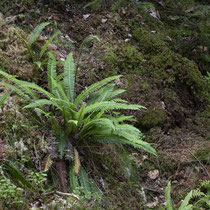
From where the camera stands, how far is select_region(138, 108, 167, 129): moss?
424 centimetres

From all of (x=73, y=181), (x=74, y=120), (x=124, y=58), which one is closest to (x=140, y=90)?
(x=124, y=58)

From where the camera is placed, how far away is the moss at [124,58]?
4700mm

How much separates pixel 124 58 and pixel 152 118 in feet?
4.20

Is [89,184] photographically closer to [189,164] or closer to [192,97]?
[189,164]

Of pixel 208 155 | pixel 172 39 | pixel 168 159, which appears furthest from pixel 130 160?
pixel 172 39

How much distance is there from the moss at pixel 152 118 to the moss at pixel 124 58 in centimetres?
91

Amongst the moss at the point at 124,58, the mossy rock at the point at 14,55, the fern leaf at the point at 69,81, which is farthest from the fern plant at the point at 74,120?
the moss at the point at 124,58

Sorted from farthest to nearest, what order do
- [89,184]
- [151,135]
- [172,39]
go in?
[172,39]
[151,135]
[89,184]

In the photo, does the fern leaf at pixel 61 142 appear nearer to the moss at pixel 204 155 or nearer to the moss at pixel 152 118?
the moss at pixel 152 118

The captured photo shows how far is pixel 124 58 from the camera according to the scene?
4.85m

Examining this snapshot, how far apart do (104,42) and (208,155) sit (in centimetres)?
266

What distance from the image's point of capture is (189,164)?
3824 millimetres

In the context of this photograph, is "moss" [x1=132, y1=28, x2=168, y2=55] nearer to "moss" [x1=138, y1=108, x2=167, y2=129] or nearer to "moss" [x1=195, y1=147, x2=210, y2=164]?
"moss" [x1=138, y1=108, x2=167, y2=129]

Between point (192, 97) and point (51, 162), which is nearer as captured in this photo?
point (51, 162)
